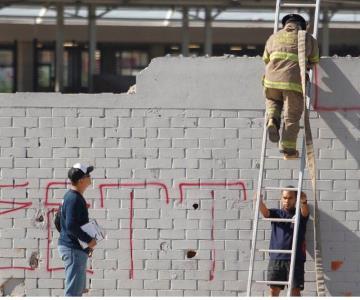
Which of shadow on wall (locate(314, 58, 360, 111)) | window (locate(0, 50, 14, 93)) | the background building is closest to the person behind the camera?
shadow on wall (locate(314, 58, 360, 111))

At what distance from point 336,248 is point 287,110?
1658 millimetres

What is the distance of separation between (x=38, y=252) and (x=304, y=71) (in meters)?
3.27

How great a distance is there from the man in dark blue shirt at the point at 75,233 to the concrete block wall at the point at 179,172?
119 cm

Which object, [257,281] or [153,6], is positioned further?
[153,6]

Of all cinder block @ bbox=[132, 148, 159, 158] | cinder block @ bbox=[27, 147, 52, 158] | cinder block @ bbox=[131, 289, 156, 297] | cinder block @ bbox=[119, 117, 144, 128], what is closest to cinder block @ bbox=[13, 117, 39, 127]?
cinder block @ bbox=[27, 147, 52, 158]

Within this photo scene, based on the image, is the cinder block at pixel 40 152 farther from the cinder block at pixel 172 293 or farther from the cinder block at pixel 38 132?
the cinder block at pixel 172 293

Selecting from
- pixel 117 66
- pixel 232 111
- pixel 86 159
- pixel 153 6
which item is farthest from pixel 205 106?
pixel 117 66

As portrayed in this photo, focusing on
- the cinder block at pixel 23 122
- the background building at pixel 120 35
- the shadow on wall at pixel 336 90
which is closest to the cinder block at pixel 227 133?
the shadow on wall at pixel 336 90

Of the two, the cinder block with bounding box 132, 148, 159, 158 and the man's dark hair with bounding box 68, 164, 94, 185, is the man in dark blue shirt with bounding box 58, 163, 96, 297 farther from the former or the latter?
the cinder block with bounding box 132, 148, 159, 158

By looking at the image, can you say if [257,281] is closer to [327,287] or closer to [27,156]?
[327,287]

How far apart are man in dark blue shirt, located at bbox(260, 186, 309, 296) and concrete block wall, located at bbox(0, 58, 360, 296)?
0.92 ft

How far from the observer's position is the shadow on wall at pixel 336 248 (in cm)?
1074

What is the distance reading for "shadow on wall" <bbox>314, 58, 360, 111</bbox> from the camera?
10656 mm

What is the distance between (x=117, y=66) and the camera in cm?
2542
